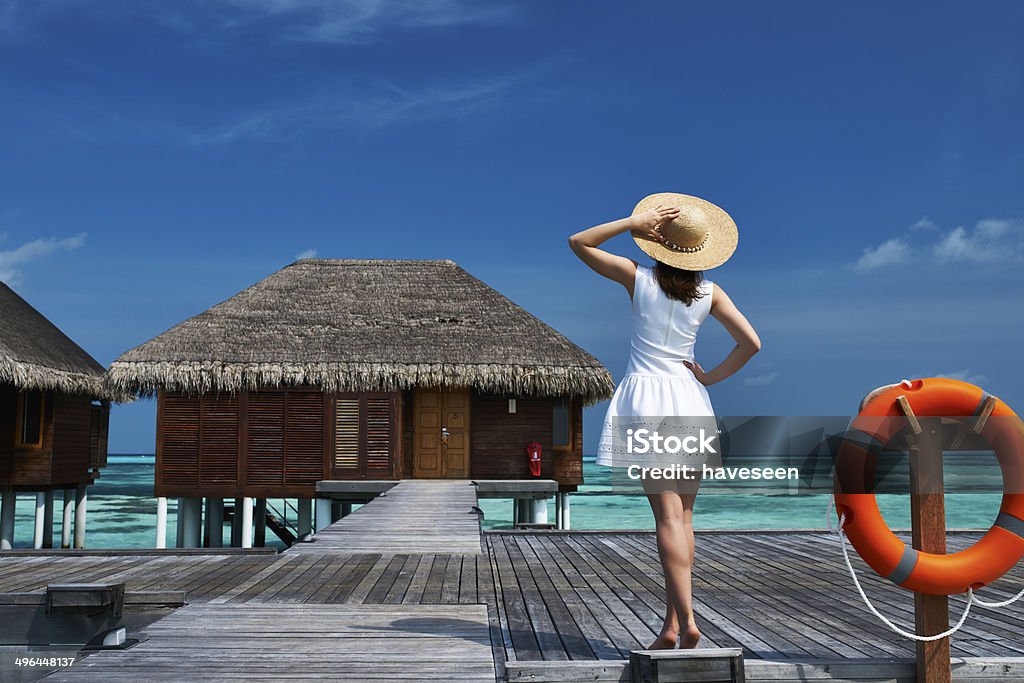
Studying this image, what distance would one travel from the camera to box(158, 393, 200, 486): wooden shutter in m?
17.3

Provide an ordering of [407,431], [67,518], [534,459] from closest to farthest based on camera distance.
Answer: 1. [534,459]
2. [407,431]
3. [67,518]

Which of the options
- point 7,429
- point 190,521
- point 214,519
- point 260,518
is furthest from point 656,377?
point 7,429

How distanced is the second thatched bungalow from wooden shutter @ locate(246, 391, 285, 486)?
0.02m

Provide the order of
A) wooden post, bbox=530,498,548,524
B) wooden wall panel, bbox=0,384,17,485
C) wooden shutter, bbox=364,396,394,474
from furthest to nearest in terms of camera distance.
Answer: wooden wall panel, bbox=0,384,17,485, wooden shutter, bbox=364,396,394,474, wooden post, bbox=530,498,548,524

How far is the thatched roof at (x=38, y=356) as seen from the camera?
18.7 metres

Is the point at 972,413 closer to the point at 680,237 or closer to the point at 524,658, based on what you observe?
the point at 680,237

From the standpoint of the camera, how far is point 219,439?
17234mm

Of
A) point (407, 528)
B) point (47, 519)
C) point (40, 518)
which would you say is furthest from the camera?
point (47, 519)

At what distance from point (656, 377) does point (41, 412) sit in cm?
2061

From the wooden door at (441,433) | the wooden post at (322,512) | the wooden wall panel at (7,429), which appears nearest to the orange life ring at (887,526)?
the wooden post at (322,512)

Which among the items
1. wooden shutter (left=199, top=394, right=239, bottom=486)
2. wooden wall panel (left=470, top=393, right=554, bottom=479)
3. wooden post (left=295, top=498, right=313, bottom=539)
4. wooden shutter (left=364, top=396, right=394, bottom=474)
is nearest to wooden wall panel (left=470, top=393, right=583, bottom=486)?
wooden wall panel (left=470, top=393, right=554, bottom=479)

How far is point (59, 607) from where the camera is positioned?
4691 millimetres

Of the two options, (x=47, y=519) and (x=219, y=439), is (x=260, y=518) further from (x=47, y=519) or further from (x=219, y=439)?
(x=47, y=519)

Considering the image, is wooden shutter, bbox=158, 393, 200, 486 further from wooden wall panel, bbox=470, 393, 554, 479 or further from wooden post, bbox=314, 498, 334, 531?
wooden wall panel, bbox=470, 393, 554, 479
